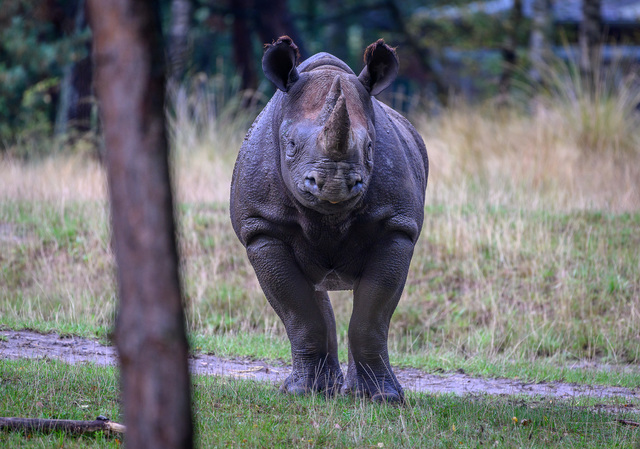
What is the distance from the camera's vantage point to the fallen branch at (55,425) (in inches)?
160

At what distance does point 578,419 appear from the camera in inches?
203

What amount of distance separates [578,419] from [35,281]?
236 inches

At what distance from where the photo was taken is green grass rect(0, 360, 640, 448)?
4313 millimetres

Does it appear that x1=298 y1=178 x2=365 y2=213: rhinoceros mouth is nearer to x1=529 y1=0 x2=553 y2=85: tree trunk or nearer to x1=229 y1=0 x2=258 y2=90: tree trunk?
x1=529 y1=0 x2=553 y2=85: tree trunk

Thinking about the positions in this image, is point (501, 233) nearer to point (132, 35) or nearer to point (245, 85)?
point (132, 35)

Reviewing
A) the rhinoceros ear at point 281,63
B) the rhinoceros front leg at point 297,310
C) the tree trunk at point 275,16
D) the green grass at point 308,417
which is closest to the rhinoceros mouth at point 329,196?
the rhinoceros front leg at point 297,310

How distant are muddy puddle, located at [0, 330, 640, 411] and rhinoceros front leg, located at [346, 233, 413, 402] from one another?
90cm

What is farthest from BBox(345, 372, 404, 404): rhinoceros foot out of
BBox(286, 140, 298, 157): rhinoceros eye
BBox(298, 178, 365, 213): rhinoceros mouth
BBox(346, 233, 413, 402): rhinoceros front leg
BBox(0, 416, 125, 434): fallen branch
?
BBox(0, 416, 125, 434): fallen branch

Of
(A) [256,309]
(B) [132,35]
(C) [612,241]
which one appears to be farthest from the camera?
(C) [612,241]

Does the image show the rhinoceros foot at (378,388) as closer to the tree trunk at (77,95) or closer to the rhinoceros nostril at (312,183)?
the rhinoceros nostril at (312,183)

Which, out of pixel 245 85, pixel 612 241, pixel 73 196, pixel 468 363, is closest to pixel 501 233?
pixel 612 241

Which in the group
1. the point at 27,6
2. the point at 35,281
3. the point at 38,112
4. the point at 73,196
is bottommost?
the point at 35,281

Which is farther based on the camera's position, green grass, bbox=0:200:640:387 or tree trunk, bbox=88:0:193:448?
green grass, bbox=0:200:640:387

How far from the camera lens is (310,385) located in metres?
5.56
